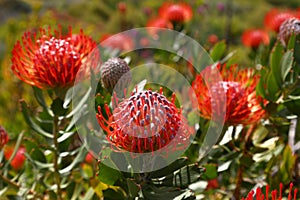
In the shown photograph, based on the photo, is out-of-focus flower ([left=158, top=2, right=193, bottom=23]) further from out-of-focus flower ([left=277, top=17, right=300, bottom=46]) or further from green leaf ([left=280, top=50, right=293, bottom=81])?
green leaf ([left=280, top=50, right=293, bottom=81])

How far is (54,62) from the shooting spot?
92cm

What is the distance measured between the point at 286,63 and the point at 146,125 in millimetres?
436

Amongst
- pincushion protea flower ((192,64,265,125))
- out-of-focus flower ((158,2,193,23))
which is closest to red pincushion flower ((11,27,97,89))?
pincushion protea flower ((192,64,265,125))

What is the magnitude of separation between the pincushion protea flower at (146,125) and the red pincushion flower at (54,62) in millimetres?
238

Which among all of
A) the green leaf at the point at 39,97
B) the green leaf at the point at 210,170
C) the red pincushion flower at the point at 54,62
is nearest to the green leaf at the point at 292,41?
the green leaf at the point at 210,170

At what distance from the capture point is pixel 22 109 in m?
1.01

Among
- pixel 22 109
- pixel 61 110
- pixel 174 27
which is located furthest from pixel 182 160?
pixel 174 27

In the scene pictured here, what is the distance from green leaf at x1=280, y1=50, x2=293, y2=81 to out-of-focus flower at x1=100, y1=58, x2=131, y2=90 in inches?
14.6

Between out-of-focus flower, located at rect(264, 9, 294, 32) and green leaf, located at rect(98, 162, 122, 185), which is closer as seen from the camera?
green leaf, located at rect(98, 162, 122, 185)

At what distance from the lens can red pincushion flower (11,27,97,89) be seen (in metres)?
0.92

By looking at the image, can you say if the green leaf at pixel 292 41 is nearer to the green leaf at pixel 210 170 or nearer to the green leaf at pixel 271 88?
the green leaf at pixel 271 88

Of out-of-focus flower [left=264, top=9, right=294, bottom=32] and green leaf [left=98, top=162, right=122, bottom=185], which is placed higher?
out-of-focus flower [left=264, top=9, right=294, bottom=32]

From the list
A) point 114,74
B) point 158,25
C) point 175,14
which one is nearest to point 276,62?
point 114,74

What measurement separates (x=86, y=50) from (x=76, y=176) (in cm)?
42
